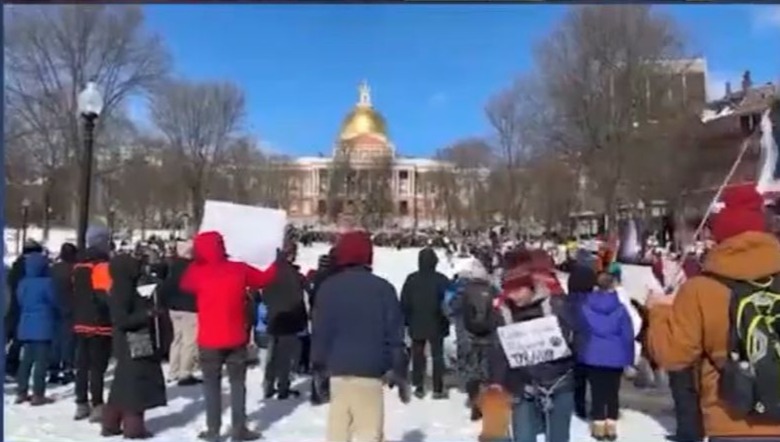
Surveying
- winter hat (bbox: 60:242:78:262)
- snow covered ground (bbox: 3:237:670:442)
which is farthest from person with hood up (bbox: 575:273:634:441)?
winter hat (bbox: 60:242:78:262)

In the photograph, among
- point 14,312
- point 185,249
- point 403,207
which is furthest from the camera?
point 403,207

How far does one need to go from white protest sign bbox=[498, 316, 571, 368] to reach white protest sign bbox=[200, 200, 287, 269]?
11.0ft

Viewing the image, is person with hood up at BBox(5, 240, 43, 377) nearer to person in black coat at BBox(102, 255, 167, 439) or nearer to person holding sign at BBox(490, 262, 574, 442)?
person in black coat at BBox(102, 255, 167, 439)

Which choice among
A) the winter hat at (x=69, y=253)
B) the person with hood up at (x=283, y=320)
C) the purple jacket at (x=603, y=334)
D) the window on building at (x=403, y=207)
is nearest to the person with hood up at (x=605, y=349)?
the purple jacket at (x=603, y=334)

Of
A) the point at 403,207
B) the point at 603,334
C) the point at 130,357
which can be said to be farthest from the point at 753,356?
the point at 403,207

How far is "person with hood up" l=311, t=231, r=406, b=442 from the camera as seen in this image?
6.32m

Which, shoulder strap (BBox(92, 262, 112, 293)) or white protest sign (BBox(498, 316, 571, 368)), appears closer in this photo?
white protest sign (BBox(498, 316, 571, 368))

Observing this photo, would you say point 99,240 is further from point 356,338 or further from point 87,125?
point 356,338

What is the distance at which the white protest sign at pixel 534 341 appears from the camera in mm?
6078

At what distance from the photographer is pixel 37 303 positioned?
10000 mm

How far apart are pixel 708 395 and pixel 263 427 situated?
18.1 feet

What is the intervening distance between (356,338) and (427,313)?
426 cm

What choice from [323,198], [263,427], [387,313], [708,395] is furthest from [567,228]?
[708,395]

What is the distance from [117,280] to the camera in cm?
823
